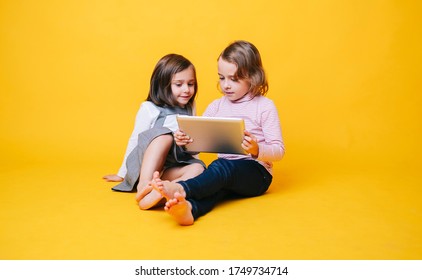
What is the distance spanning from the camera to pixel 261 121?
292cm

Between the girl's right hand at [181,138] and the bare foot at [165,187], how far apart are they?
36 centimetres

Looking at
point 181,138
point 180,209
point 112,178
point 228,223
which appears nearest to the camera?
point 180,209

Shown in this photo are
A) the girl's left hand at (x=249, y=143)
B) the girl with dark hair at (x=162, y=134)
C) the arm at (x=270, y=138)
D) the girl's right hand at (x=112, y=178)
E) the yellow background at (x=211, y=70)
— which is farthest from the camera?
the yellow background at (x=211, y=70)

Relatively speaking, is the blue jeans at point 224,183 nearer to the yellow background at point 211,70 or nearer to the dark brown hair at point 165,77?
the dark brown hair at point 165,77

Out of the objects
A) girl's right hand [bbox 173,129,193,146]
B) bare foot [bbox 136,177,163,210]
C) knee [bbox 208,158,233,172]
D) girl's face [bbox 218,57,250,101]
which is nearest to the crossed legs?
bare foot [bbox 136,177,163,210]

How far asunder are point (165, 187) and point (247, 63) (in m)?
0.88

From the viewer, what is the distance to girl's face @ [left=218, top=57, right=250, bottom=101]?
9.52 feet

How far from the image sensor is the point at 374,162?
3756 mm

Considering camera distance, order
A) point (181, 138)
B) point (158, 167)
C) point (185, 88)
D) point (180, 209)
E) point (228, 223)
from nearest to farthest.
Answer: point (180, 209) → point (228, 223) → point (181, 138) → point (158, 167) → point (185, 88)

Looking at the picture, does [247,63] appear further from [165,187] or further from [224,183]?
[165,187]

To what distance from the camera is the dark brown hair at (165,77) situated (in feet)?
10.2

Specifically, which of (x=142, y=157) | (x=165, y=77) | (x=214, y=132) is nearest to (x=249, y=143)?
(x=214, y=132)

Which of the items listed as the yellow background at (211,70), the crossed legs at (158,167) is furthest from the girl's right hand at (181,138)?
the yellow background at (211,70)

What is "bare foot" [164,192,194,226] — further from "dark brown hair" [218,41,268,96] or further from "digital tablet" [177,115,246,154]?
"dark brown hair" [218,41,268,96]
